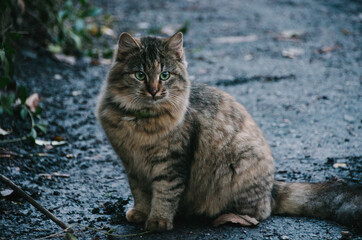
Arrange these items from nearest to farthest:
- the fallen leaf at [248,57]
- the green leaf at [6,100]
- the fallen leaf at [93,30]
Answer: the green leaf at [6,100], the fallen leaf at [248,57], the fallen leaf at [93,30]

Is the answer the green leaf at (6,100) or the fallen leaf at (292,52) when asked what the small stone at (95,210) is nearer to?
the green leaf at (6,100)

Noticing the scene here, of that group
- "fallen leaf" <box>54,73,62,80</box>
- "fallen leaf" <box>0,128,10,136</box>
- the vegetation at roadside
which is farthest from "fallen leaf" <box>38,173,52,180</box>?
"fallen leaf" <box>54,73,62,80</box>

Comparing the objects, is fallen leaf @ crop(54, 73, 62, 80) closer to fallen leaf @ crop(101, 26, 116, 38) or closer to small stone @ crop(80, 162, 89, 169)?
fallen leaf @ crop(101, 26, 116, 38)

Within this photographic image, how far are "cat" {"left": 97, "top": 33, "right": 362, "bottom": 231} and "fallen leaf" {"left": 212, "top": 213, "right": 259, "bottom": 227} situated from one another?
7cm

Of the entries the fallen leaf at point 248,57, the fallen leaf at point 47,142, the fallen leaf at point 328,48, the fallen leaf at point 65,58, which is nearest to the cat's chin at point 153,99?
the fallen leaf at point 47,142

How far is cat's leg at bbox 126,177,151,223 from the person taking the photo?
3539 mm

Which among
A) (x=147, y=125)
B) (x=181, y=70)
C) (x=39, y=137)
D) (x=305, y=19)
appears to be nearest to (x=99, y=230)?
(x=147, y=125)

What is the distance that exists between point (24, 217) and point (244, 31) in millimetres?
6787

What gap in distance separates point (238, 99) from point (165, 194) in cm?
306

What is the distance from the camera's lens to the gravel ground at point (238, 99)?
11.6 feet

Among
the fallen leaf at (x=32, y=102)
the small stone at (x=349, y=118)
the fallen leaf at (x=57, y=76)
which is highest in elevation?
the fallen leaf at (x=57, y=76)

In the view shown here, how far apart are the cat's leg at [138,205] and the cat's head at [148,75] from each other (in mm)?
694

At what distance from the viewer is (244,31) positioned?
357 inches

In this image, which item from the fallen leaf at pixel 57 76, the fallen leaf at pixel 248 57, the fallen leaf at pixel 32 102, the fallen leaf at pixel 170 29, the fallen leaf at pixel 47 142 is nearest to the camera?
the fallen leaf at pixel 47 142
